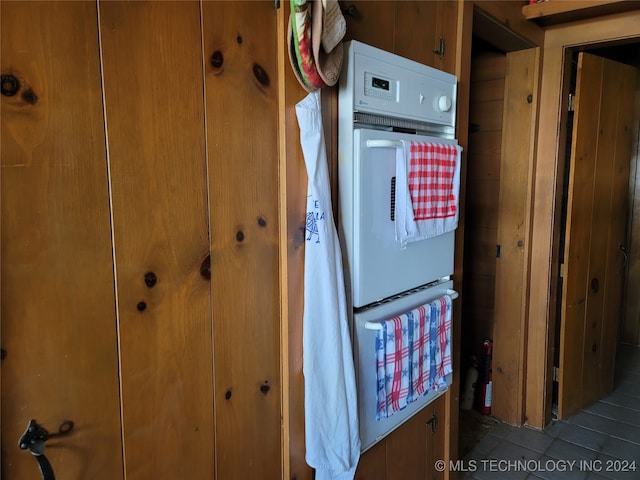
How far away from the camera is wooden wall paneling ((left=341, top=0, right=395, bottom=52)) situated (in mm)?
1198

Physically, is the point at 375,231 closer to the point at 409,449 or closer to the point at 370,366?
the point at 370,366

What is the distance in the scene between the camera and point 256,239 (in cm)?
106

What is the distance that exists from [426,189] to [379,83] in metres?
0.35

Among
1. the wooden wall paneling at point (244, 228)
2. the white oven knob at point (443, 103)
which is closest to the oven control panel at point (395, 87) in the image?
the white oven knob at point (443, 103)

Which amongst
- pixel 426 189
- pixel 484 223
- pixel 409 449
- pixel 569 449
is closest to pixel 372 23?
pixel 426 189

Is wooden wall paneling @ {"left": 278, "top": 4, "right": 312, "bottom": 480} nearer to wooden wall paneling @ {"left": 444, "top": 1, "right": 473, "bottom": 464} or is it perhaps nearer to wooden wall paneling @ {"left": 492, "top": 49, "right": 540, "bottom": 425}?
wooden wall paneling @ {"left": 444, "top": 1, "right": 473, "bottom": 464}

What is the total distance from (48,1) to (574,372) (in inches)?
115

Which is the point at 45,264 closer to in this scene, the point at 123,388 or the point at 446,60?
the point at 123,388

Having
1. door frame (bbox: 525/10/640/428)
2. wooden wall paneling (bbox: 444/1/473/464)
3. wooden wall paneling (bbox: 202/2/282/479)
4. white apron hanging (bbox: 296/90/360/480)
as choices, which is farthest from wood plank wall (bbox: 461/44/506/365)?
wooden wall paneling (bbox: 202/2/282/479)

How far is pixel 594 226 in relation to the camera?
2520mm

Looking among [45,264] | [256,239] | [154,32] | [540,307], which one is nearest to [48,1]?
[154,32]

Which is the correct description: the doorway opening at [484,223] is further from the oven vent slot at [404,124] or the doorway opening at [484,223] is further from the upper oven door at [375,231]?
the upper oven door at [375,231]

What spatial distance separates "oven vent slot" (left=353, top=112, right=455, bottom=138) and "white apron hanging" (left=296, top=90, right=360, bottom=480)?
0.21 meters

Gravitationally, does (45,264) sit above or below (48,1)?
below
